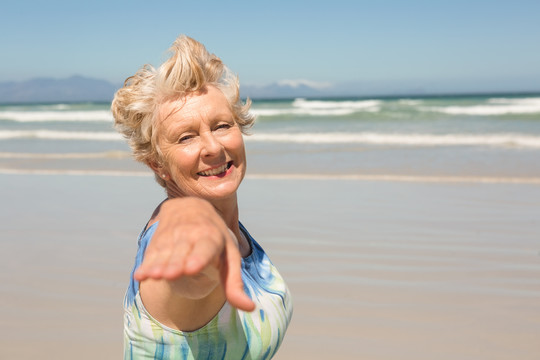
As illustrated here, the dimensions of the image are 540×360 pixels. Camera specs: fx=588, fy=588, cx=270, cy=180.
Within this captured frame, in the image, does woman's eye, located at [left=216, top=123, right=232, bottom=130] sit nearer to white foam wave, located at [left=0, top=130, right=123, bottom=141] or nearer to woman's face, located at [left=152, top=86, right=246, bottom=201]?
woman's face, located at [left=152, top=86, right=246, bottom=201]

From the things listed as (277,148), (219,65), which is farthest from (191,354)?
(277,148)

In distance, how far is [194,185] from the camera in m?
1.79

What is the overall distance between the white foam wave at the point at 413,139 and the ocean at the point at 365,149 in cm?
2

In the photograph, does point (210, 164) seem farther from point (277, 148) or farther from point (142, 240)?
point (277, 148)

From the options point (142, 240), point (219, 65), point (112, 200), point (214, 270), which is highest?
point (219, 65)

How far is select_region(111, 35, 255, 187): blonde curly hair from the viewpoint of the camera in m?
1.69

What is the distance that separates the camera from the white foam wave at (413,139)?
536 inches

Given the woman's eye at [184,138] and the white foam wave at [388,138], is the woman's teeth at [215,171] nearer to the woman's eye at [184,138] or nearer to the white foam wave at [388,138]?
the woman's eye at [184,138]

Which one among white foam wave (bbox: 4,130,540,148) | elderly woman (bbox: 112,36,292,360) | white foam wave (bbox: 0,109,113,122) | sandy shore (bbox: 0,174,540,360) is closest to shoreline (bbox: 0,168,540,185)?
sandy shore (bbox: 0,174,540,360)

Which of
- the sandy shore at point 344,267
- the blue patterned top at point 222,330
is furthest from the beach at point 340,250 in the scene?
the blue patterned top at point 222,330

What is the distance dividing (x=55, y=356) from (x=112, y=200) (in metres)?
4.13

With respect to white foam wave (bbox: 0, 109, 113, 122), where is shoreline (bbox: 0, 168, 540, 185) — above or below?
above

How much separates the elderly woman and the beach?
1889 millimetres

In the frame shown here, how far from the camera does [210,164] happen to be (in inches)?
69.6
